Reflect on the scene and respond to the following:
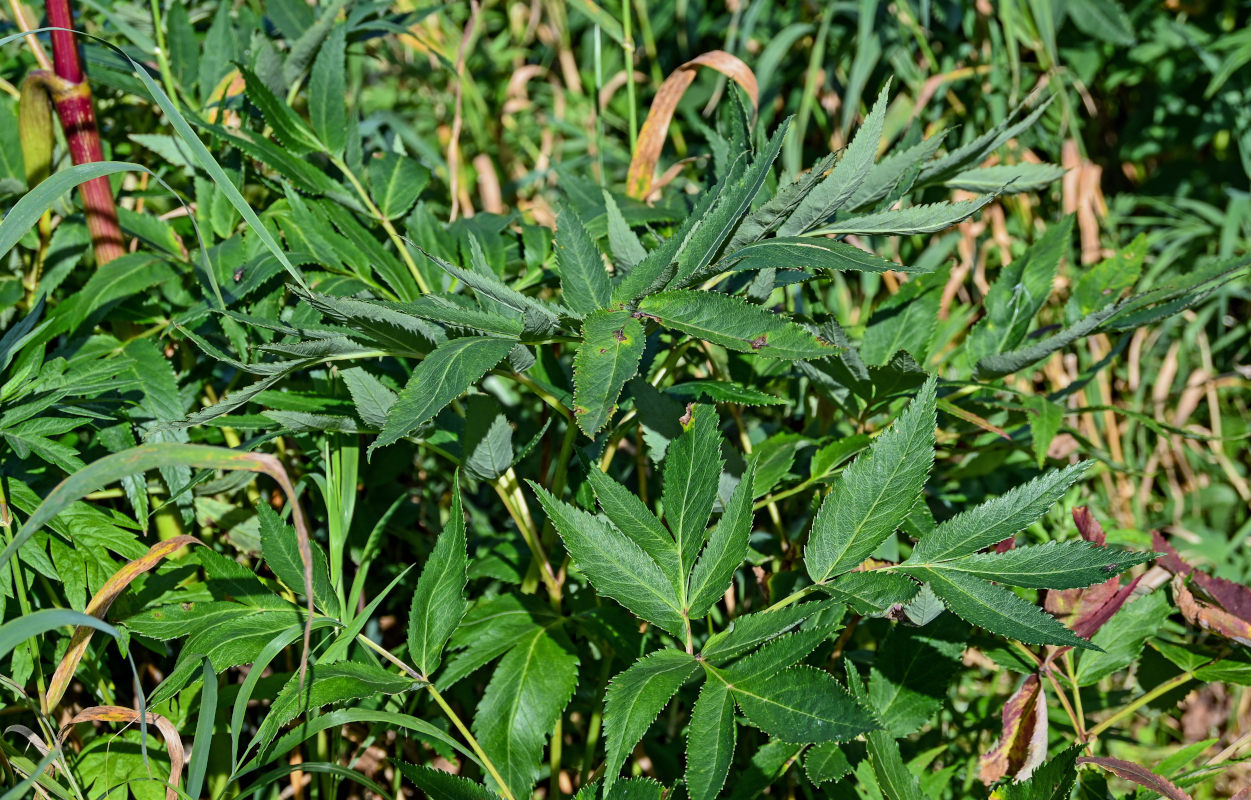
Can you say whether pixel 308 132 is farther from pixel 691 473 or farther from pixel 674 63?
pixel 674 63

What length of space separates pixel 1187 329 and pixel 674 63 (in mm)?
1225

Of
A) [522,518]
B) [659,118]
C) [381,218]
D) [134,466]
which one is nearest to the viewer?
[134,466]

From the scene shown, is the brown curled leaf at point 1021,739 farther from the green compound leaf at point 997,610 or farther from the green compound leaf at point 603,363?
the green compound leaf at point 603,363

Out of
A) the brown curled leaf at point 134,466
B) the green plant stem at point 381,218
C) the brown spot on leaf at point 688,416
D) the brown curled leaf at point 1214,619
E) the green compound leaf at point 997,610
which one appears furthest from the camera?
the green plant stem at point 381,218

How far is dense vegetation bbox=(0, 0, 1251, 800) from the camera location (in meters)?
0.80

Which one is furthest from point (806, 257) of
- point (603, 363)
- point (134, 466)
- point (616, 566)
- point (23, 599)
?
point (23, 599)

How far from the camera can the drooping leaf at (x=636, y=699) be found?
0.74 meters

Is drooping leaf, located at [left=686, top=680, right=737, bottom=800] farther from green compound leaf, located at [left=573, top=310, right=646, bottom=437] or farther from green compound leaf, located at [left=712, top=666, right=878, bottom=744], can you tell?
green compound leaf, located at [left=573, top=310, right=646, bottom=437]

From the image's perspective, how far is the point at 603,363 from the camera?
74 centimetres

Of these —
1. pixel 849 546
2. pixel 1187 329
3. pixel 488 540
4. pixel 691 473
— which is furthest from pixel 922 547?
pixel 1187 329

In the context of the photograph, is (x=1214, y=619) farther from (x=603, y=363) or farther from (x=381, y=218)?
(x=381, y=218)

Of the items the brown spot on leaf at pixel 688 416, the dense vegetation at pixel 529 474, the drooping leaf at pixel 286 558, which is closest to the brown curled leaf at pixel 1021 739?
the dense vegetation at pixel 529 474

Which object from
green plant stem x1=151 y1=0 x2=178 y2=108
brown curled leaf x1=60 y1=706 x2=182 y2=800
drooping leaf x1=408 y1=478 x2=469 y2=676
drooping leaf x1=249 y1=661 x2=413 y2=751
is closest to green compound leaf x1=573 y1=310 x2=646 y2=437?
drooping leaf x1=408 y1=478 x2=469 y2=676

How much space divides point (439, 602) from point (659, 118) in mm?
709
